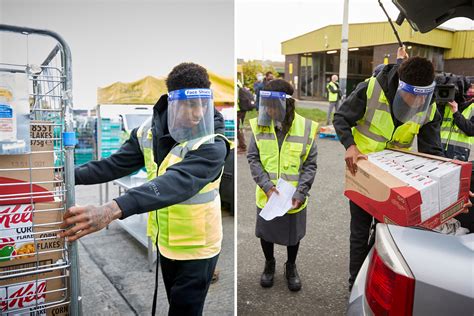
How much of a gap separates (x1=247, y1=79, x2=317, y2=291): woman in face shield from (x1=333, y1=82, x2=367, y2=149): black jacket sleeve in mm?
237

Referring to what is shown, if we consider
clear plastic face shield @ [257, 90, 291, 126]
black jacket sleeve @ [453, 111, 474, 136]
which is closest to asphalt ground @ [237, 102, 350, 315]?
clear plastic face shield @ [257, 90, 291, 126]

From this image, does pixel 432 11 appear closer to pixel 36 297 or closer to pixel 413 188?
pixel 413 188

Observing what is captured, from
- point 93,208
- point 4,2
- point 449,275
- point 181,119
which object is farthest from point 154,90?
point 449,275

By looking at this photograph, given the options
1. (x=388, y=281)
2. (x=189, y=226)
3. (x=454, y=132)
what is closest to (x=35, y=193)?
(x=189, y=226)

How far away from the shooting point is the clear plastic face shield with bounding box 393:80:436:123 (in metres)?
2.33

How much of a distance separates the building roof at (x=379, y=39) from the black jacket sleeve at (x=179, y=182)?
1.64 metres

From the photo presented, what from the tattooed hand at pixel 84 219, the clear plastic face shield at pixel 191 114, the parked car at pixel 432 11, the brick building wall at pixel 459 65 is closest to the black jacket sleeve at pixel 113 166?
the clear plastic face shield at pixel 191 114

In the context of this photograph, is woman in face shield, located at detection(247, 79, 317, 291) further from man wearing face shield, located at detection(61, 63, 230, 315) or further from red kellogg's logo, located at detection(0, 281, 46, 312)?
red kellogg's logo, located at detection(0, 281, 46, 312)

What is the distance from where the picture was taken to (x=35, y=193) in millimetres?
1646

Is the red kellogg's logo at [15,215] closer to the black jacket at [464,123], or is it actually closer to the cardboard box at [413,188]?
the cardboard box at [413,188]

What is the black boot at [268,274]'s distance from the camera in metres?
2.96

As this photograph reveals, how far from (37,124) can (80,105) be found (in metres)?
8.35

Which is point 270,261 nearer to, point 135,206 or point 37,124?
point 135,206

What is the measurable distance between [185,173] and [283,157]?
124cm
